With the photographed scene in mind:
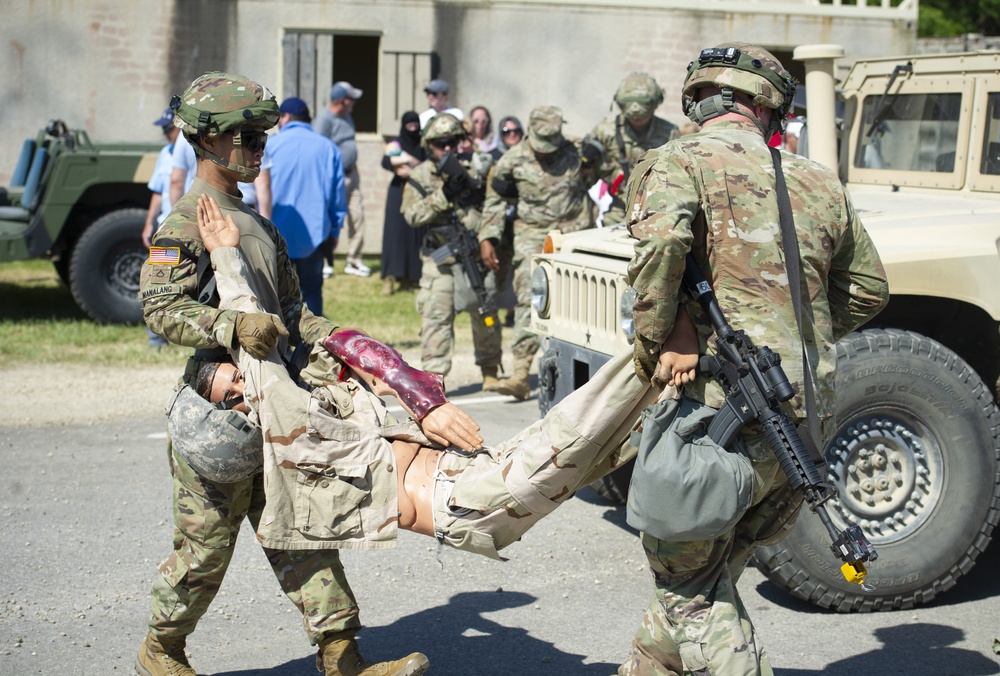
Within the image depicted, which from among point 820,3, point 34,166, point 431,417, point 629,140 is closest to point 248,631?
point 431,417

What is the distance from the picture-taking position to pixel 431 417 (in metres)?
3.28

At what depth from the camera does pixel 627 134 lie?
8.52m

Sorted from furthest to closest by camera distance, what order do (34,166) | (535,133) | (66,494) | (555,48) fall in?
(555,48)
(34,166)
(535,133)
(66,494)

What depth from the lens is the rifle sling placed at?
3.10 m

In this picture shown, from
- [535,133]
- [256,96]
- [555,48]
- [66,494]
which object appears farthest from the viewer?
[555,48]

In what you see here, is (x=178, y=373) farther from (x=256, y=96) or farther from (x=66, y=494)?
(x=256, y=96)

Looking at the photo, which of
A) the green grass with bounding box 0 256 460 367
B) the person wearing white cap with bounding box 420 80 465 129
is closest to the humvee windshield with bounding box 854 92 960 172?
the green grass with bounding box 0 256 460 367

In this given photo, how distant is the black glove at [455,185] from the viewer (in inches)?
315

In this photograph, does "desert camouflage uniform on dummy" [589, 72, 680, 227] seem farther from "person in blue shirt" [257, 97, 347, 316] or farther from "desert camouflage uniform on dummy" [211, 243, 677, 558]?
"desert camouflage uniform on dummy" [211, 243, 677, 558]

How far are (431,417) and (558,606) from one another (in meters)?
1.57

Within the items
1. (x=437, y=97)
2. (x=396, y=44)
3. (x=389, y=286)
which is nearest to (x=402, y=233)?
(x=389, y=286)

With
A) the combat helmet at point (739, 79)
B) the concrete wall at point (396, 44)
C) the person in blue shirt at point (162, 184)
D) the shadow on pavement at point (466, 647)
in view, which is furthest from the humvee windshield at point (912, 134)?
the concrete wall at point (396, 44)

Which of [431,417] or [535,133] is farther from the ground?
[535,133]

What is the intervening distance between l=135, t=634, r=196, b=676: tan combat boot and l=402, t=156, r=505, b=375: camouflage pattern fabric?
433 cm
